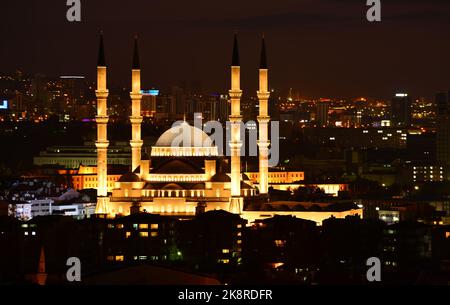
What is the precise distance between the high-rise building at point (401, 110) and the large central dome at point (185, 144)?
154 ft

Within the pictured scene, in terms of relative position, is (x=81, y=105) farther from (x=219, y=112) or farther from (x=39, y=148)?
(x=219, y=112)

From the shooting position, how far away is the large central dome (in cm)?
3884

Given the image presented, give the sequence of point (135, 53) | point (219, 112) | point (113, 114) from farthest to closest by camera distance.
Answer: point (113, 114)
point (219, 112)
point (135, 53)

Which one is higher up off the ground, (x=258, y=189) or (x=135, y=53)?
(x=135, y=53)

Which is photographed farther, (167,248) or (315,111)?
(315,111)

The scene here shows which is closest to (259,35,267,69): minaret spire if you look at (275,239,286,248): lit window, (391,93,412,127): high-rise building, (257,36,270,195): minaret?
(257,36,270,195): minaret

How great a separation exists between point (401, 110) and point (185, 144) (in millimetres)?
50155

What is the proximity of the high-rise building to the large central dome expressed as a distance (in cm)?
4706

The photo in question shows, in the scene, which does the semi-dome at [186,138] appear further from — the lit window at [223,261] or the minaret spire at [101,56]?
the lit window at [223,261]

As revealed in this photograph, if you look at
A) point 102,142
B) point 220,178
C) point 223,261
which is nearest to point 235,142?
point 220,178

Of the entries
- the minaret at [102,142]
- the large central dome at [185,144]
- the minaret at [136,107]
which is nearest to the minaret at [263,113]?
the large central dome at [185,144]

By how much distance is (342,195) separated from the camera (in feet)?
148
